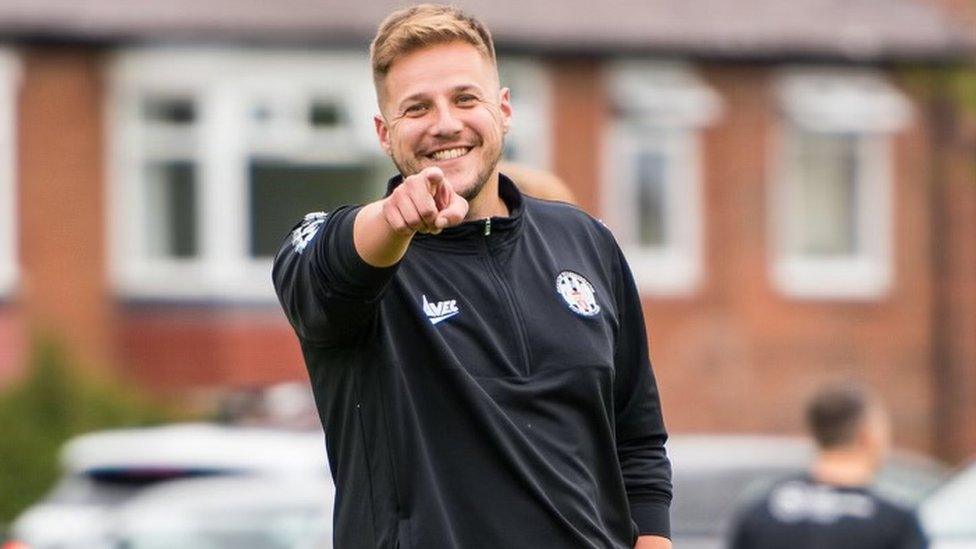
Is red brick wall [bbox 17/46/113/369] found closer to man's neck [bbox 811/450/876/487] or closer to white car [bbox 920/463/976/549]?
white car [bbox 920/463/976/549]

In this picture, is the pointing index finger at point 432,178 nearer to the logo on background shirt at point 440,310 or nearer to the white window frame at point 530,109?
the logo on background shirt at point 440,310

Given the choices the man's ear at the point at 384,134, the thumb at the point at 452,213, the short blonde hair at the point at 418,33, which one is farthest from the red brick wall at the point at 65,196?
the thumb at the point at 452,213

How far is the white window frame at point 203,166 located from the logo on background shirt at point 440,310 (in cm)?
1868

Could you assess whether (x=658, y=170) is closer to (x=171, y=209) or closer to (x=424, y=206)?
(x=171, y=209)

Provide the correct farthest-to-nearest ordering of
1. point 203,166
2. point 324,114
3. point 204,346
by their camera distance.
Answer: point 324,114, point 203,166, point 204,346

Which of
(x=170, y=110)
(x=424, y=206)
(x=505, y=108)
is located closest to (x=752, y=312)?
(x=170, y=110)

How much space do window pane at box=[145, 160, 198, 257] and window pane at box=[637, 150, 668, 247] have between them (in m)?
4.82

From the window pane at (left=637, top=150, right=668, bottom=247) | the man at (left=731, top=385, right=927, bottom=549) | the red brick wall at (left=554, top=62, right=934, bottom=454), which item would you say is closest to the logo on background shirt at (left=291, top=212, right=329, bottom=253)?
the man at (left=731, top=385, right=927, bottom=549)

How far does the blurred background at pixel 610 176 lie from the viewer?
73.2ft

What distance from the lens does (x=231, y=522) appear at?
8.67 metres

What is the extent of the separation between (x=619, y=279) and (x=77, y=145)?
60.5 ft

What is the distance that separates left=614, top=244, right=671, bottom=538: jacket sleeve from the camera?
172 inches

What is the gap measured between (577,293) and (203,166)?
747 inches

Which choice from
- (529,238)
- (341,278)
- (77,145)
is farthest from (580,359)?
(77,145)
